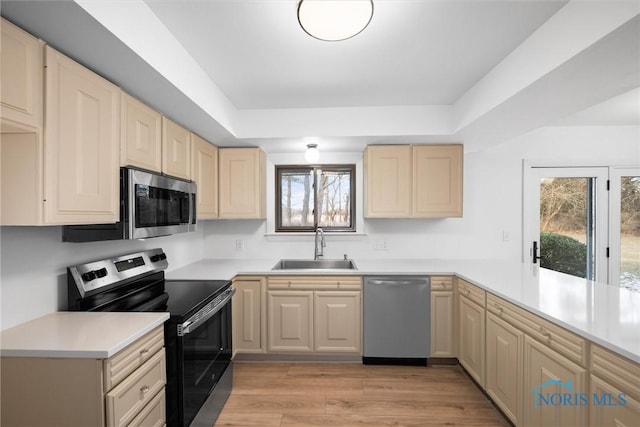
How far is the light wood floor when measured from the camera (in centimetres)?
199

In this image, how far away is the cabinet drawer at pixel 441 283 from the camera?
268 cm

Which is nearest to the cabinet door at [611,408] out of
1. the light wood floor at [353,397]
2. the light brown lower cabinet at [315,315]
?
the light wood floor at [353,397]

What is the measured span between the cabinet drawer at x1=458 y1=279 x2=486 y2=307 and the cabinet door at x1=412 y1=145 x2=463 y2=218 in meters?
0.72

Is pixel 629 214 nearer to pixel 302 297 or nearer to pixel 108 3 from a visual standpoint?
pixel 302 297

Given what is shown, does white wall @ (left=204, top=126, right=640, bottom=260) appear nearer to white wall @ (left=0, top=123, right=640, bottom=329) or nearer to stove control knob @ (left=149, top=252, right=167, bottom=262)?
white wall @ (left=0, top=123, right=640, bottom=329)

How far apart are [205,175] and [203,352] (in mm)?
1544

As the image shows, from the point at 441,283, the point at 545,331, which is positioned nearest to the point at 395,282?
the point at 441,283

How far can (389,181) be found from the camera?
2992mm

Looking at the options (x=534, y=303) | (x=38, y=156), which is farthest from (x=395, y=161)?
(x=38, y=156)

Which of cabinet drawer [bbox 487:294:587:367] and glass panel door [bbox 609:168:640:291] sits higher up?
glass panel door [bbox 609:168:640:291]

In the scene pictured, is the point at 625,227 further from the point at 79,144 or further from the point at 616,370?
the point at 79,144

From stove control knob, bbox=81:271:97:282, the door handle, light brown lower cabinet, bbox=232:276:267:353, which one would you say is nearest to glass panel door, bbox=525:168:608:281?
the door handle

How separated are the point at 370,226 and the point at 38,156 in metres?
2.79

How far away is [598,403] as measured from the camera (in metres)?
1.24
